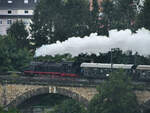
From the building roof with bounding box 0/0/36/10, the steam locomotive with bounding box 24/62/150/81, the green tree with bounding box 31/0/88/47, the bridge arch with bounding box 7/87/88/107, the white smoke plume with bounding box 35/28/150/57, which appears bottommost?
the bridge arch with bounding box 7/87/88/107

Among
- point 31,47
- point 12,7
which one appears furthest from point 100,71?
point 12,7

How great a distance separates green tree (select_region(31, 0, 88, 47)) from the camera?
381 ft

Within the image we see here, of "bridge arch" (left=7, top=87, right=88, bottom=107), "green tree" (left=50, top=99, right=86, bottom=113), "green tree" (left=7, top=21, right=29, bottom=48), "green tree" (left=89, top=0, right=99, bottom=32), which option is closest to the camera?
"green tree" (left=50, top=99, right=86, bottom=113)

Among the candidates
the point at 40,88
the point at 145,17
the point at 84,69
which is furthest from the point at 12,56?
the point at 145,17

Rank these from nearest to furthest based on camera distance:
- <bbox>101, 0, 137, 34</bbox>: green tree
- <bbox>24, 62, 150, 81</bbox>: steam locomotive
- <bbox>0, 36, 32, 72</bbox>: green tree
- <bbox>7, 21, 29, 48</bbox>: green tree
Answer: <bbox>24, 62, 150, 81</bbox>: steam locomotive
<bbox>0, 36, 32, 72</bbox>: green tree
<bbox>7, 21, 29, 48</bbox>: green tree
<bbox>101, 0, 137, 34</bbox>: green tree

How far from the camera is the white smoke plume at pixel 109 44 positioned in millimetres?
91938

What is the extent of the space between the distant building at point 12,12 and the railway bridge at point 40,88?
6281 cm

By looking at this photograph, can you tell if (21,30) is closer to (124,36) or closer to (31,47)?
(31,47)

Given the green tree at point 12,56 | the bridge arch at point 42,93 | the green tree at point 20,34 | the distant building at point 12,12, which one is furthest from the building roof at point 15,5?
the bridge arch at point 42,93

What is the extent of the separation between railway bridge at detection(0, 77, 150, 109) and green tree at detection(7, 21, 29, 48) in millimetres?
26688

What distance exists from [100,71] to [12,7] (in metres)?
67.3

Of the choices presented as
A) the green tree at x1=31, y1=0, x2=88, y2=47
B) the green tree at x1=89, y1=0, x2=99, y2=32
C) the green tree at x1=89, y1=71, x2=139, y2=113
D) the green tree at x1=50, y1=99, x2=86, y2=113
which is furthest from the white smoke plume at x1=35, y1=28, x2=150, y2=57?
the green tree at x1=89, y1=0, x2=99, y2=32

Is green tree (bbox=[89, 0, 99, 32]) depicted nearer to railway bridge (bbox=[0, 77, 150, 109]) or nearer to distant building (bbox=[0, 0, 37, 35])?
railway bridge (bbox=[0, 77, 150, 109])

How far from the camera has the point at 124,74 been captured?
83438 millimetres
